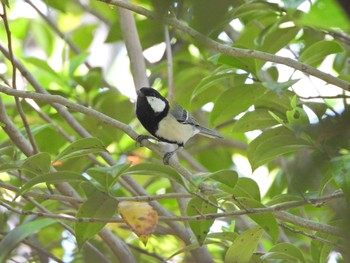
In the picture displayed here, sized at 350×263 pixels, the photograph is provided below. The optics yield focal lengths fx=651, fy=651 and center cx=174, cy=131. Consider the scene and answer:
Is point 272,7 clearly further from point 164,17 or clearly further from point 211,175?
point 164,17

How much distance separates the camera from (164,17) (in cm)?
61

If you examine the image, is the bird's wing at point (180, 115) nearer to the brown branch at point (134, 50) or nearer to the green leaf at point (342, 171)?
the brown branch at point (134, 50)

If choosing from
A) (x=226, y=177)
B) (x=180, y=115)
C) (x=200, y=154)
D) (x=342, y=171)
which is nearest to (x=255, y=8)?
(x=226, y=177)

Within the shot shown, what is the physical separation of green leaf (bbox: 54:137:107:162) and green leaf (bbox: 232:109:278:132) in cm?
54

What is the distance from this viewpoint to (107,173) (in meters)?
1.85

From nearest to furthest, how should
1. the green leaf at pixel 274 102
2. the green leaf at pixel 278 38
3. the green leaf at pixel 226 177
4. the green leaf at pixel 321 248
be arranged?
the green leaf at pixel 226 177
the green leaf at pixel 321 248
the green leaf at pixel 274 102
the green leaf at pixel 278 38

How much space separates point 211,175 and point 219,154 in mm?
1769

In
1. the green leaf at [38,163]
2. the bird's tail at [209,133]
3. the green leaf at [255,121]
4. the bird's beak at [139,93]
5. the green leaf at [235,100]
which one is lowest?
the green leaf at [38,163]

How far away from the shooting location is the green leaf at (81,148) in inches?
77.8

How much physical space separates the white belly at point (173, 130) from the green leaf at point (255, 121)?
3.13 ft

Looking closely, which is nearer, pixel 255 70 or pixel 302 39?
pixel 255 70

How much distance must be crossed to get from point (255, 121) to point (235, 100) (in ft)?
0.33

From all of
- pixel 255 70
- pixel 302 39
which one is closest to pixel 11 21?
pixel 302 39

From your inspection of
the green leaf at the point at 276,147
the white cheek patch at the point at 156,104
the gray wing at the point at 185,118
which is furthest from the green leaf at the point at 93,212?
the gray wing at the point at 185,118
